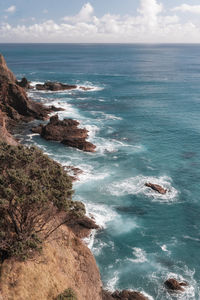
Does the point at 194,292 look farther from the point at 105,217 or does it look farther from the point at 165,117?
the point at 165,117

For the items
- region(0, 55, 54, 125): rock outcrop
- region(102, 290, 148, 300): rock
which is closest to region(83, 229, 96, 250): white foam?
region(102, 290, 148, 300): rock

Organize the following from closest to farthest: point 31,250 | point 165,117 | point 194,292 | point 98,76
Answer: point 31,250 → point 194,292 → point 165,117 → point 98,76

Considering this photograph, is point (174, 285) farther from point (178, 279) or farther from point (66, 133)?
point (66, 133)

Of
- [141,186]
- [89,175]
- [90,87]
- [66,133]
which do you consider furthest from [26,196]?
[90,87]

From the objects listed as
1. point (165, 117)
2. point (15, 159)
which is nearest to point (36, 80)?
point (165, 117)

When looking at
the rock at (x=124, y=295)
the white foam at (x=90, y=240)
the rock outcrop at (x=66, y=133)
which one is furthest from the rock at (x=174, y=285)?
the rock outcrop at (x=66, y=133)

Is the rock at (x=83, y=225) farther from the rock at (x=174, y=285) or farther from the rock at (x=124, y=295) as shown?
the rock at (x=174, y=285)
